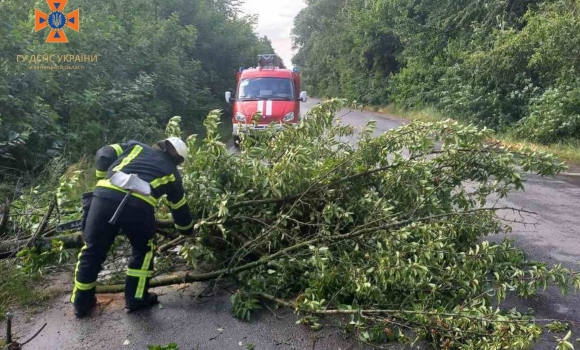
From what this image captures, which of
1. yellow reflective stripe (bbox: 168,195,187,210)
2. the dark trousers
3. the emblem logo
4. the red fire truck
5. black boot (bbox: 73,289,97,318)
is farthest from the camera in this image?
the red fire truck

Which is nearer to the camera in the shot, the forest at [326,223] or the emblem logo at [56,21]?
the forest at [326,223]

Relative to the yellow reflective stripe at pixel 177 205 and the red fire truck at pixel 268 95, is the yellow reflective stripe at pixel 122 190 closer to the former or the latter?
the yellow reflective stripe at pixel 177 205

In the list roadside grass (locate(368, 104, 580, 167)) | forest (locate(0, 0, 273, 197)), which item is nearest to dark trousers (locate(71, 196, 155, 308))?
forest (locate(0, 0, 273, 197))

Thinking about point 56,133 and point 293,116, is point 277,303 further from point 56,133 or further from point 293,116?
point 293,116

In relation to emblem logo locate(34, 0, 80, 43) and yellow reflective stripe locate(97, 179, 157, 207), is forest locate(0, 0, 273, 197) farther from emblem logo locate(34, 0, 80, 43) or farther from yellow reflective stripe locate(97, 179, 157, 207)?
yellow reflective stripe locate(97, 179, 157, 207)

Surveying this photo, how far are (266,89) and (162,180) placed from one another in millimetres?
9828

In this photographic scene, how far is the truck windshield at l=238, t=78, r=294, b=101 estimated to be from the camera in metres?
13.5

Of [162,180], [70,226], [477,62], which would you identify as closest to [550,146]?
[477,62]

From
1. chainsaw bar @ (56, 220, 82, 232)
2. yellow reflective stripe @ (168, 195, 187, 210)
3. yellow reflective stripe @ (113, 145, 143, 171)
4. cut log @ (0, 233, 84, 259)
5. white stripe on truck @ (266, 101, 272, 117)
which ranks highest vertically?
yellow reflective stripe @ (113, 145, 143, 171)

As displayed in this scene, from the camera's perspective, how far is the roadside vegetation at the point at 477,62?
43.9 feet

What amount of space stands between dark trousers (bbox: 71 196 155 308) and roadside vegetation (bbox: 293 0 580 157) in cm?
1061

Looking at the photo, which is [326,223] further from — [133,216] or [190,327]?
[133,216]

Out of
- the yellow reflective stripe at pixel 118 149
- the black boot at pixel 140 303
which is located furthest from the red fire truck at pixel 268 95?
the black boot at pixel 140 303

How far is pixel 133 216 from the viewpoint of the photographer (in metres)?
4.05
